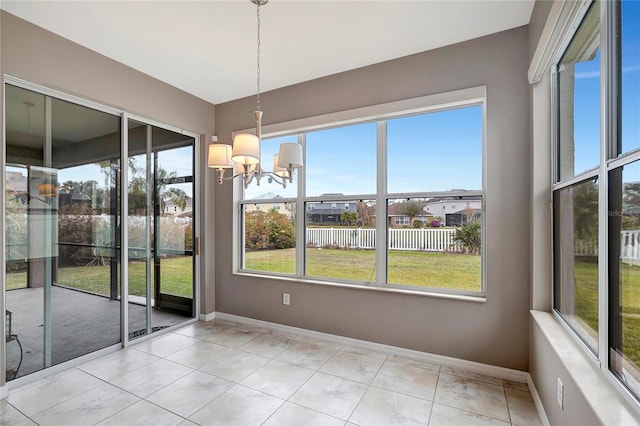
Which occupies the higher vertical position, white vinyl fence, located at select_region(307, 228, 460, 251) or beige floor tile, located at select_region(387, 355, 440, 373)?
white vinyl fence, located at select_region(307, 228, 460, 251)

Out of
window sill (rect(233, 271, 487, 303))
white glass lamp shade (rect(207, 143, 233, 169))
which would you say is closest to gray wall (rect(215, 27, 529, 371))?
window sill (rect(233, 271, 487, 303))

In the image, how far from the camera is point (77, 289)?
2705 millimetres

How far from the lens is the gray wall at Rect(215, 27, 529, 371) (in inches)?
95.1

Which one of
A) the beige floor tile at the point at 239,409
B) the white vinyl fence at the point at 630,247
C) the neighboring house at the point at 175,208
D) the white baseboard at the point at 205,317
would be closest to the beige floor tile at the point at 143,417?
the beige floor tile at the point at 239,409

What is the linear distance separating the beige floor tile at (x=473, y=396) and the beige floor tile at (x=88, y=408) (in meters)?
2.31

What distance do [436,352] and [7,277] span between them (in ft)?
11.9

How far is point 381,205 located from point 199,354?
2.37 m

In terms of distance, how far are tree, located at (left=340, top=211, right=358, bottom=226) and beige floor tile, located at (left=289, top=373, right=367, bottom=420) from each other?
1519mm

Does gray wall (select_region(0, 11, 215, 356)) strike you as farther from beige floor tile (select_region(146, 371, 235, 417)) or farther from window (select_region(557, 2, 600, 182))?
window (select_region(557, 2, 600, 182))

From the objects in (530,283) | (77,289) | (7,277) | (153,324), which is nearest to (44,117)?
(7,277)

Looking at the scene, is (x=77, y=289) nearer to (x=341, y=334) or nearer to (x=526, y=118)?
(x=341, y=334)

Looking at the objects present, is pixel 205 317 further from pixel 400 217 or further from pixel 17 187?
pixel 400 217

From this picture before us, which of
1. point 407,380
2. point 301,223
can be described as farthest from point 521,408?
point 301,223

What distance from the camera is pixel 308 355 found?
113 inches
